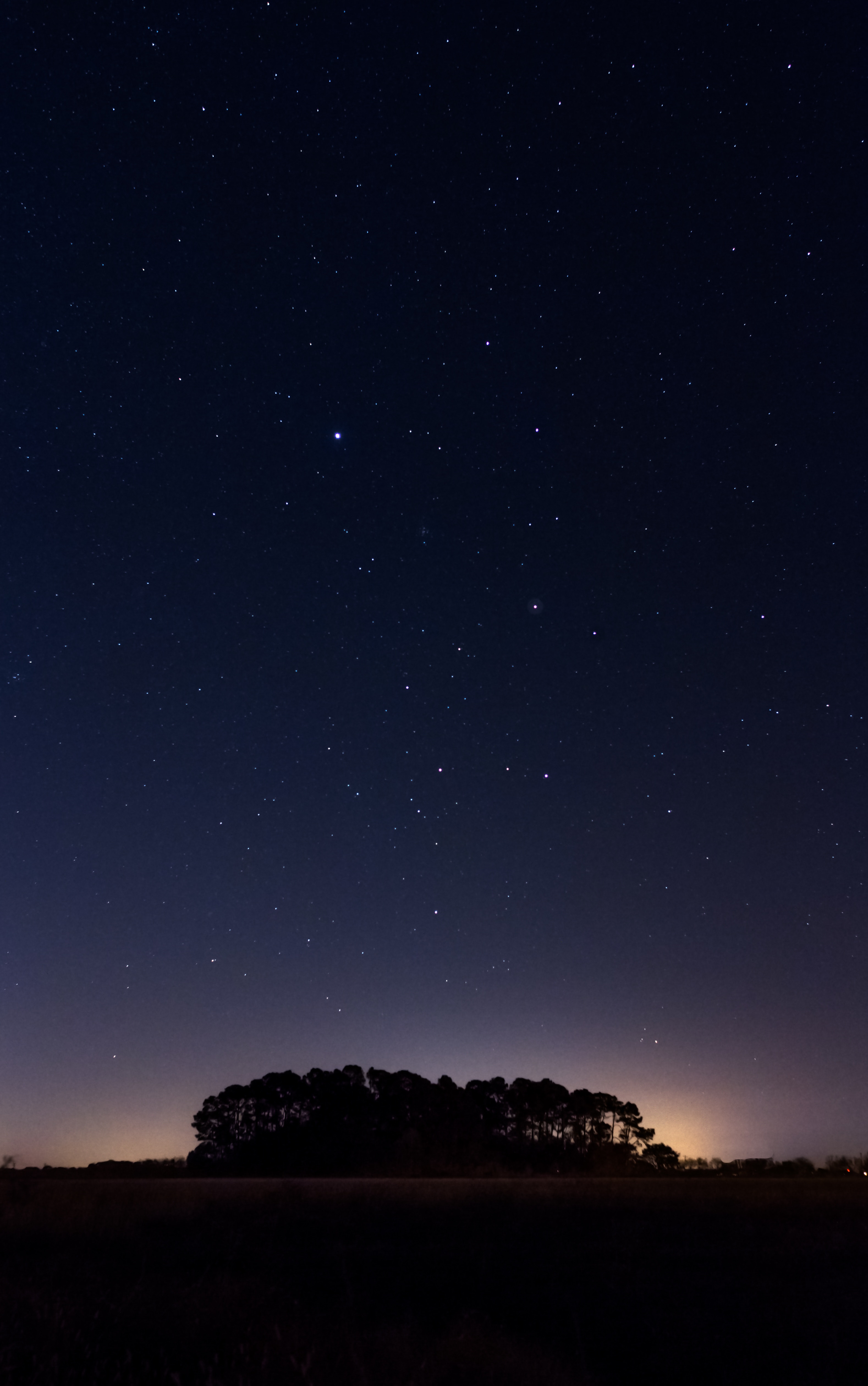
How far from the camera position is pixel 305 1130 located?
70.1 m

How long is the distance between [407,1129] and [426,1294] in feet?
214

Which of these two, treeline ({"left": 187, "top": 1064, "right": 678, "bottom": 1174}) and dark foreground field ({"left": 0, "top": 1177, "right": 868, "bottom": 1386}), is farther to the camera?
treeline ({"left": 187, "top": 1064, "right": 678, "bottom": 1174})

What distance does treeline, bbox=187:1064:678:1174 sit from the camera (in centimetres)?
6662

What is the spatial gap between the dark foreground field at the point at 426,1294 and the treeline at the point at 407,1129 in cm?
4457

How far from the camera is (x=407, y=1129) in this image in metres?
72.7

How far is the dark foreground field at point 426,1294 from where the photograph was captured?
841 centimetres

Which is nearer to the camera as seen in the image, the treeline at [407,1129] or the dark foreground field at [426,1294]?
the dark foreground field at [426,1294]

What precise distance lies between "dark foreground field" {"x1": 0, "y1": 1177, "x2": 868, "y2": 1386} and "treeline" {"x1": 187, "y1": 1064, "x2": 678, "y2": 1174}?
4457 centimetres

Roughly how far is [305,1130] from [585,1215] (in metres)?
52.5

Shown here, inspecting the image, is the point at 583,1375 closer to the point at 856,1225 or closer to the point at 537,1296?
the point at 537,1296

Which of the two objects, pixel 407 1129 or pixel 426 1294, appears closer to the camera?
pixel 426 1294

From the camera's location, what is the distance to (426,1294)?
13.0 meters

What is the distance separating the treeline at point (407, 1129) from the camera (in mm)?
66625

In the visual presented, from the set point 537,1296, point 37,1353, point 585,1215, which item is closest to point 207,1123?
point 585,1215
